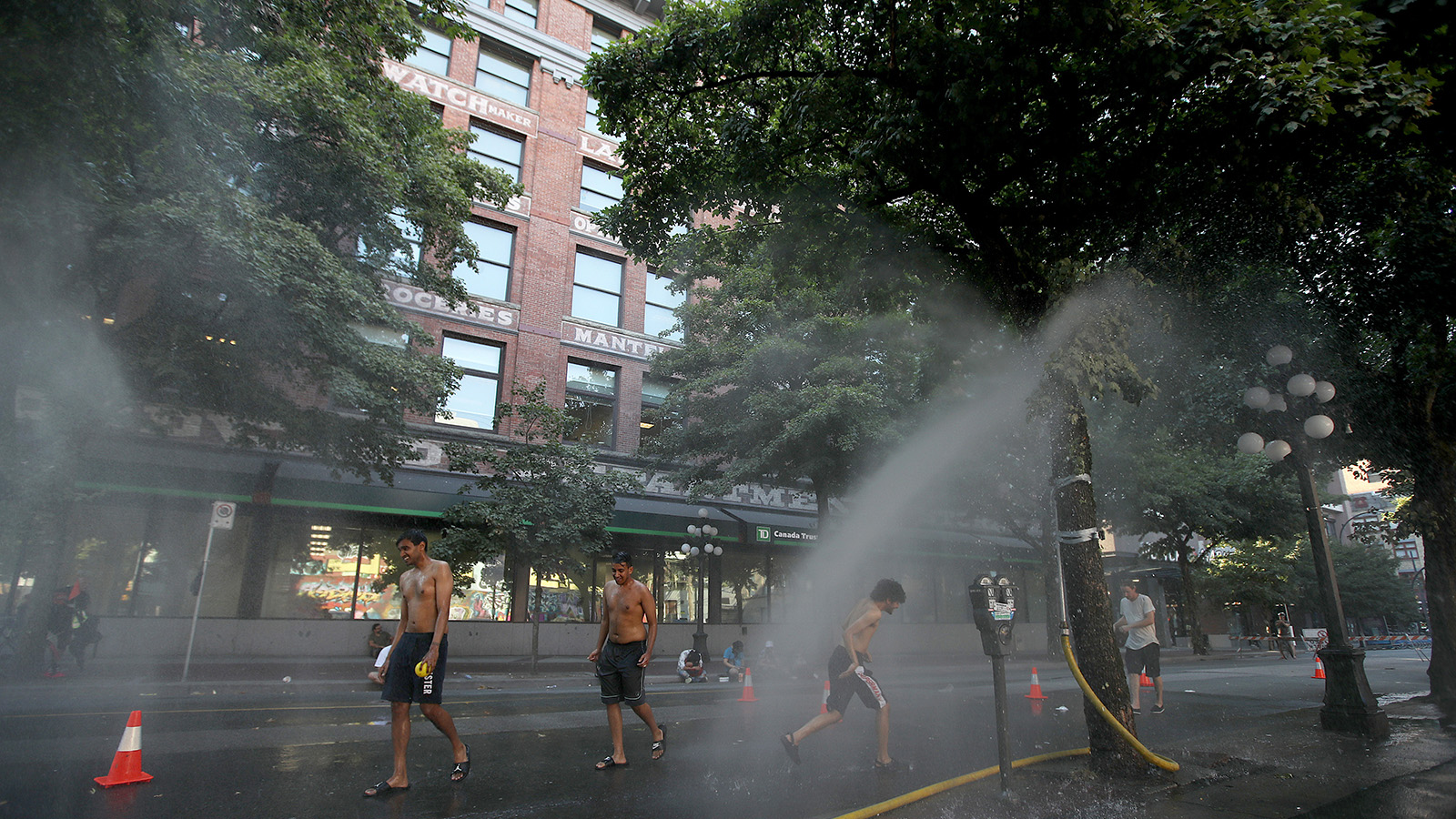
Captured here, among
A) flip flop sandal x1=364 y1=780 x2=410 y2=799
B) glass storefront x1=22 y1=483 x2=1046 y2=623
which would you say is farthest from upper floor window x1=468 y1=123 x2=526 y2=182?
flip flop sandal x1=364 y1=780 x2=410 y2=799

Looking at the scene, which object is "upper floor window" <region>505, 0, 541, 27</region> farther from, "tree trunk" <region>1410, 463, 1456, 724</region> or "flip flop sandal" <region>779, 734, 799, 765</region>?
"tree trunk" <region>1410, 463, 1456, 724</region>

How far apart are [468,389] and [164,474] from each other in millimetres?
6569

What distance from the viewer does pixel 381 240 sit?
42.4 ft

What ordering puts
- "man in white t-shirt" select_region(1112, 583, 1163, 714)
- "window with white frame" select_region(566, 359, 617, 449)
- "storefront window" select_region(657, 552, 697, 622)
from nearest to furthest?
"man in white t-shirt" select_region(1112, 583, 1163, 714) → "window with white frame" select_region(566, 359, 617, 449) → "storefront window" select_region(657, 552, 697, 622)

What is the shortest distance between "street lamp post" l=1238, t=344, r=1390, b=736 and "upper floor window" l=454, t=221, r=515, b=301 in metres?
17.0

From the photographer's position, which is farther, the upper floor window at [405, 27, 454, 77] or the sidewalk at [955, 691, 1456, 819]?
the upper floor window at [405, 27, 454, 77]

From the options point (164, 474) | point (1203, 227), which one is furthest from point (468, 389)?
point (1203, 227)

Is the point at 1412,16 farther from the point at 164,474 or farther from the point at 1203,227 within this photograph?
the point at 164,474

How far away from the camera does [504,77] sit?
20953mm

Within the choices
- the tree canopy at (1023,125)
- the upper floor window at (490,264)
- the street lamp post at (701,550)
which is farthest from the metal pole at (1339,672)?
the upper floor window at (490,264)

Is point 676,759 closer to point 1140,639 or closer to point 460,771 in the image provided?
point 460,771

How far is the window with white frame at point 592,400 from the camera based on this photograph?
20.0 meters

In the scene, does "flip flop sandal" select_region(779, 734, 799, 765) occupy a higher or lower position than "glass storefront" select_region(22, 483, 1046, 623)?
lower

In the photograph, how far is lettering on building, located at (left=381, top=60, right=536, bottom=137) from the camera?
19.0m
